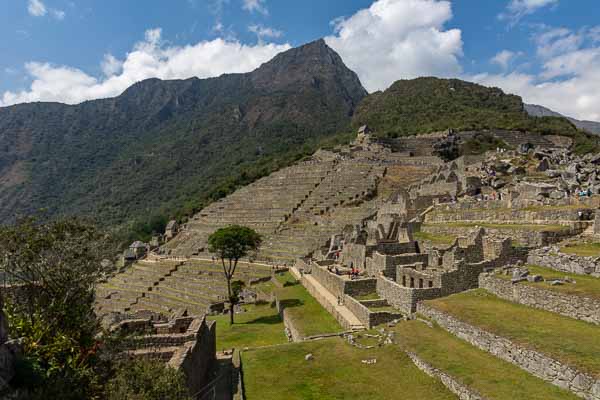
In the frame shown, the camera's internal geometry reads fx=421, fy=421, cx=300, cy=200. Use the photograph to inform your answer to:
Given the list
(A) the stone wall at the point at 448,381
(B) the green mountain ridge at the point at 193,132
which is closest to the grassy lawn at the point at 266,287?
(A) the stone wall at the point at 448,381

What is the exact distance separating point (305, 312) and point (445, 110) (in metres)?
83.6

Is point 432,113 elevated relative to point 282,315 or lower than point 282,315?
elevated

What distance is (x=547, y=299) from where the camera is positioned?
10.6 meters

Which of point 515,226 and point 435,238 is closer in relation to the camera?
point 515,226

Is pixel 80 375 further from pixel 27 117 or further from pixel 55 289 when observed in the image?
pixel 27 117

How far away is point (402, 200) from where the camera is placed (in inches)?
1181

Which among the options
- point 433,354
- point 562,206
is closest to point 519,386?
point 433,354

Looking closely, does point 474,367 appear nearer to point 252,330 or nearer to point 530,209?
point 252,330

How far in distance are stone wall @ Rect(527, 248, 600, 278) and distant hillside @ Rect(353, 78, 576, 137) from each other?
60102 millimetres

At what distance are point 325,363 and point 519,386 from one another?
16.8 feet

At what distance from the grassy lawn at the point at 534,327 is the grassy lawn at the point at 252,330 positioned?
8.13 m

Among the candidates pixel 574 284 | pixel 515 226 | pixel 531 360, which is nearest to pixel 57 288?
pixel 531 360

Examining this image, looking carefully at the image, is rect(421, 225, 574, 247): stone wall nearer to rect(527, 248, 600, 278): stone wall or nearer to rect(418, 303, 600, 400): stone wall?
rect(527, 248, 600, 278): stone wall

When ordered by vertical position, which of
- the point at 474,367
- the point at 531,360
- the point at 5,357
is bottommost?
the point at 474,367
